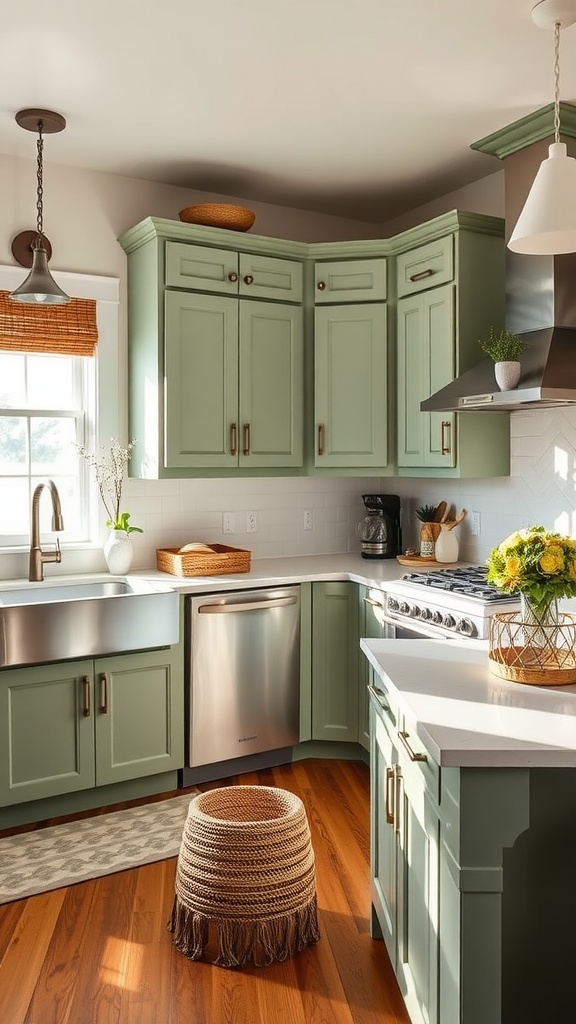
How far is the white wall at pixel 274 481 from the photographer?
3.60m

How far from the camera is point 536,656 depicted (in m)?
1.96

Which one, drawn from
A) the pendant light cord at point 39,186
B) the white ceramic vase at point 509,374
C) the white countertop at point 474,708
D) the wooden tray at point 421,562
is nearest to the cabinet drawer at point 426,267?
the white ceramic vase at point 509,374

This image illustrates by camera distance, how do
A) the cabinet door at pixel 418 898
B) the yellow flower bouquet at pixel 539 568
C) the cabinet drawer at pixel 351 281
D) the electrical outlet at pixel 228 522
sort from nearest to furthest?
the cabinet door at pixel 418 898 → the yellow flower bouquet at pixel 539 568 → the cabinet drawer at pixel 351 281 → the electrical outlet at pixel 228 522

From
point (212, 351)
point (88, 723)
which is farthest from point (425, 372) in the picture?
point (88, 723)

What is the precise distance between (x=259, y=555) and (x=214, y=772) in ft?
3.81

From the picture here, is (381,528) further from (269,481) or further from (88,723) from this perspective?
(88,723)

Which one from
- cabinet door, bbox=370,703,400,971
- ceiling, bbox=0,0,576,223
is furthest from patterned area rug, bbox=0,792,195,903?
ceiling, bbox=0,0,576,223

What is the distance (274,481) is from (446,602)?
1466 millimetres

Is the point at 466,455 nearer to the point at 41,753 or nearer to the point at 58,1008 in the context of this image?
the point at 41,753

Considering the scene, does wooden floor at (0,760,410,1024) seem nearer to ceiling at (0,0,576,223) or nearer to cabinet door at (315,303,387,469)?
cabinet door at (315,303,387,469)

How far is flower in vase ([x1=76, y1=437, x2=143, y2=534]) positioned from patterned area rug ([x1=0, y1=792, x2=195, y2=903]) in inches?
49.7

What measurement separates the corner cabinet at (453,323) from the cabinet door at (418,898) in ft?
6.41

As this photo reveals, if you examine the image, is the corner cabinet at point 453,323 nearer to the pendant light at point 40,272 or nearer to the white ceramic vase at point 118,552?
the white ceramic vase at point 118,552

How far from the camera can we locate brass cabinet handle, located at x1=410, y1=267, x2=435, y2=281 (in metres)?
3.71
